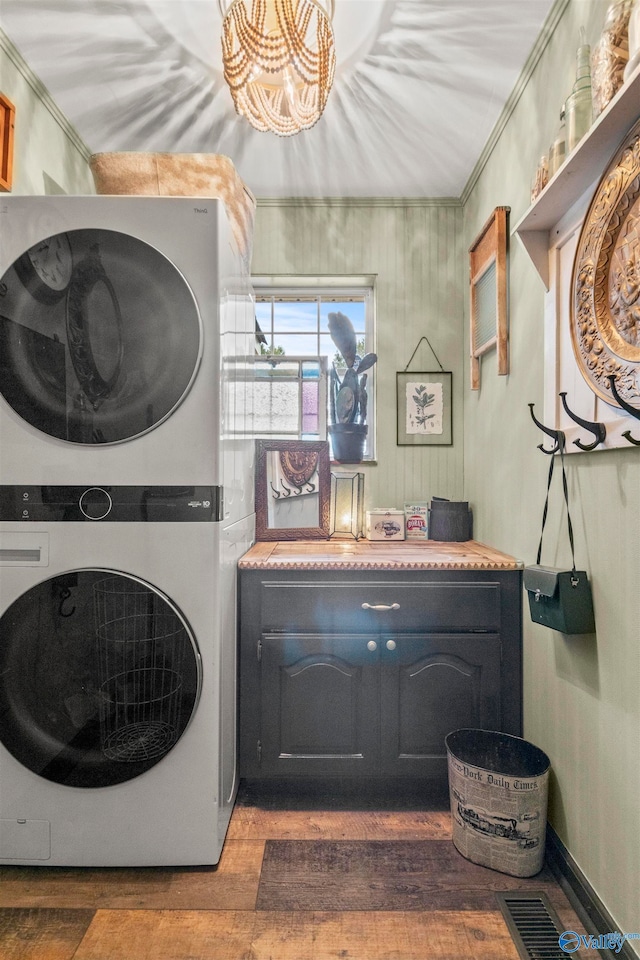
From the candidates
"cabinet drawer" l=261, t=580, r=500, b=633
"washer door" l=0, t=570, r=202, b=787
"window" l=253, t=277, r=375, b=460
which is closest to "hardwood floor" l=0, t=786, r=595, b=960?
"washer door" l=0, t=570, r=202, b=787

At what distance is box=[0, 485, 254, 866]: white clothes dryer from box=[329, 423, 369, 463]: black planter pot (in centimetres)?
115

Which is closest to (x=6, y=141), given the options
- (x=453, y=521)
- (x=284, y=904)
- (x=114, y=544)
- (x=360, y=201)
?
(x=114, y=544)

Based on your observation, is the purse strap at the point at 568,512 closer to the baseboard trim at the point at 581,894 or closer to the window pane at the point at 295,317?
the baseboard trim at the point at 581,894

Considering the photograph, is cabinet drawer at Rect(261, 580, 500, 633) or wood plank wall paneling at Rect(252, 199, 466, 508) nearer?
cabinet drawer at Rect(261, 580, 500, 633)

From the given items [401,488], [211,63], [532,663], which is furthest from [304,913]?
[211,63]

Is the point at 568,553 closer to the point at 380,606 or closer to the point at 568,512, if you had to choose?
the point at 568,512

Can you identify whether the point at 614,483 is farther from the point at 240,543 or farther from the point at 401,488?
the point at 401,488

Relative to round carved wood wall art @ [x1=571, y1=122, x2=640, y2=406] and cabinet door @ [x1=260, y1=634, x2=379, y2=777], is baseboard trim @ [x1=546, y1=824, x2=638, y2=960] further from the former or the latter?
round carved wood wall art @ [x1=571, y1=122, x2=640, y2=406]

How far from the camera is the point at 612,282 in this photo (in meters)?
1.32

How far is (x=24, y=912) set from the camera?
1467 millimetres

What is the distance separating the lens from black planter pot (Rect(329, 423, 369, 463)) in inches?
102

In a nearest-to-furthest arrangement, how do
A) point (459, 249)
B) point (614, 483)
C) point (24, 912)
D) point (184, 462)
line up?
point (614, 483) → point (24, 912) → point (184, 462) → point (459, 249)

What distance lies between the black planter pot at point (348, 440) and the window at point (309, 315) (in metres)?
0.29

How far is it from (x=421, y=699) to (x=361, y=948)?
75 cm
